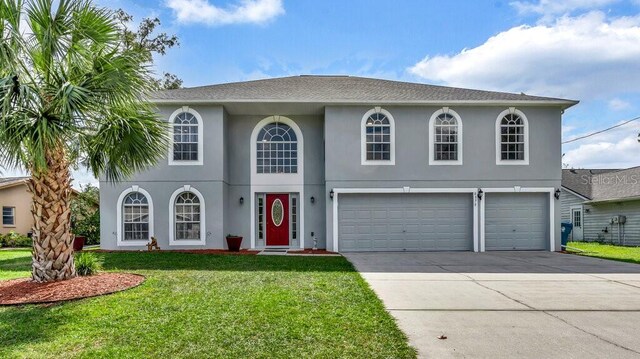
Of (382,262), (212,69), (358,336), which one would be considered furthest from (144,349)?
(212,69)

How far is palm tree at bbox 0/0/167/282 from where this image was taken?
21.4 feet

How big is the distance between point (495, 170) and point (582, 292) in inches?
305

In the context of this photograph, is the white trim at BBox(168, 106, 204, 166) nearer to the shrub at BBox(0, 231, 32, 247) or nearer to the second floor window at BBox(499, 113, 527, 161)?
the second floor window at BBox(499, 113, 527, 161)

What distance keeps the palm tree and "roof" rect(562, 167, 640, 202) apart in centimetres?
2069

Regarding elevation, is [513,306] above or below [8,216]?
below

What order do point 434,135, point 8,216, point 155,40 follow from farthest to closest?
1. point 155,40
2. point 8,216
3. point 434,135

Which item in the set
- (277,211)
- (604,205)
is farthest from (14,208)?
(604,205)

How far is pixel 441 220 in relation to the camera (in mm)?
14922

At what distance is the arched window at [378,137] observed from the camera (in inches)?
580

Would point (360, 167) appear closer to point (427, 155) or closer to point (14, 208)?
point (427, 155)

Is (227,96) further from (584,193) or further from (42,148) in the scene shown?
(584,193)

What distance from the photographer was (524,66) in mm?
17328

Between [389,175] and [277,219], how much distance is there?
4291 mm

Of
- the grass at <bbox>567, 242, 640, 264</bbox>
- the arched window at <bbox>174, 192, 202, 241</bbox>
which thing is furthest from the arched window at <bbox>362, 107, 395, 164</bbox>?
the grass at <bbox>567, 242, 640, 264</bbox>
